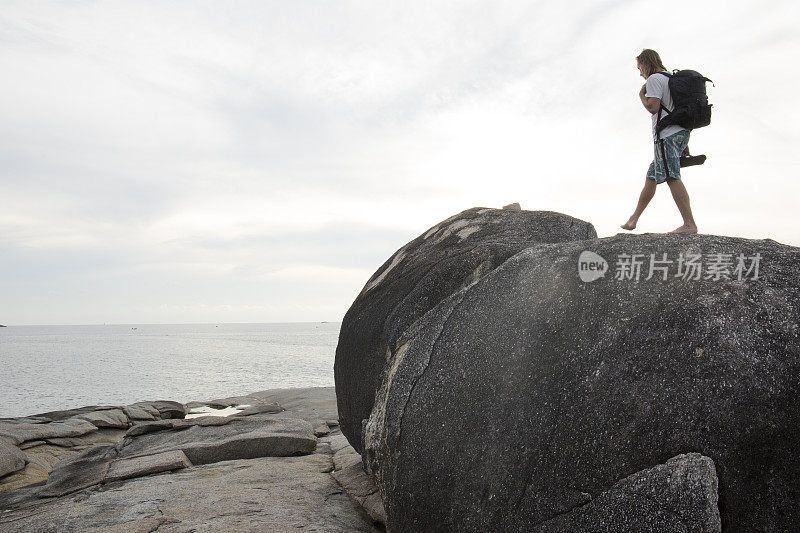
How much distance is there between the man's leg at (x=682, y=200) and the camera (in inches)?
221

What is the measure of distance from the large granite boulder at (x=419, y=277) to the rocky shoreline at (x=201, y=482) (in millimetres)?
920

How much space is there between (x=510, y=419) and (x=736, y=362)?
138 centimetres

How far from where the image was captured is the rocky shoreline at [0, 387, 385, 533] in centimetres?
550

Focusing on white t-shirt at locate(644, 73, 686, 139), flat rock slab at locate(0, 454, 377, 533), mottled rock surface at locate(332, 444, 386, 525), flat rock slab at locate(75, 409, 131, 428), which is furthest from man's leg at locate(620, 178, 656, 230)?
flat rock slab at locate(75, 409, 131, 428)

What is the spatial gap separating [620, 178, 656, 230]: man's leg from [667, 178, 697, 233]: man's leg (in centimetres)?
22

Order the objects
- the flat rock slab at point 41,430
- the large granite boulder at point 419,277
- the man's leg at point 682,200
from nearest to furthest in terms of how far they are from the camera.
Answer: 1. the man's leg at point 682,200
2. the large granite boulder at point 419,277
3. the flat rock slab at point 41,430

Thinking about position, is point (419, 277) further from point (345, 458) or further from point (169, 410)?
point (169, 410)

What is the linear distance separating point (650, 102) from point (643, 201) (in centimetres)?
101

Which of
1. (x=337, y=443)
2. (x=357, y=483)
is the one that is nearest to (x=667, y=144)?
(x=357, y=483)

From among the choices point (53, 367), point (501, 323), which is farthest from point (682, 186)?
point (53, 367)

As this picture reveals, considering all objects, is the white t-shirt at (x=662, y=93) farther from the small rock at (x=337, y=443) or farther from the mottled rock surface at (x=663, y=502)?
the small rock at (x=337, y=443)

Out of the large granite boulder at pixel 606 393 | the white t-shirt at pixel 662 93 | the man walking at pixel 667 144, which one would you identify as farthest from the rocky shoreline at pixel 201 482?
the white t-shirt at pixel 662 93

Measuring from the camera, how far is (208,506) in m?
5.74

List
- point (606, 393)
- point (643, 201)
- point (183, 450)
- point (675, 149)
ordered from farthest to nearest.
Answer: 1. point (183, 450)
2. point (643, 201)
3. point (675, 149)
4. point (606, 393)
